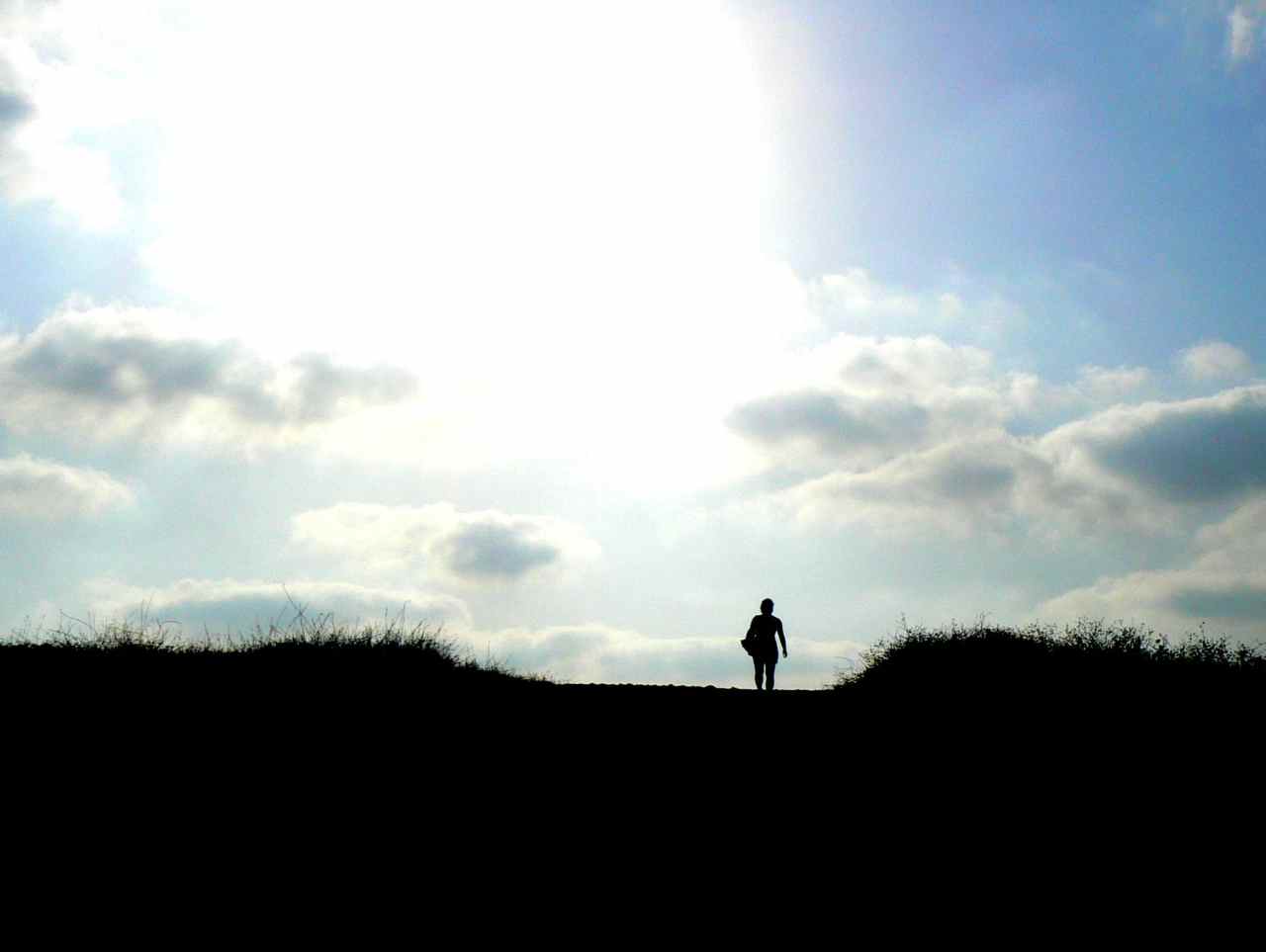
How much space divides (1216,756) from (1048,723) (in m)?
2.02

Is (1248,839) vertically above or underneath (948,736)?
underneath

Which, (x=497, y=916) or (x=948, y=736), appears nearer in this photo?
(x=497, y=916)

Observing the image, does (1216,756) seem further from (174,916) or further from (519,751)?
(174,916)

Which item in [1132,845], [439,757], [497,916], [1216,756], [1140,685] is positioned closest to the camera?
[497,916]

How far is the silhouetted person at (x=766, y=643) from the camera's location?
68.7 ft

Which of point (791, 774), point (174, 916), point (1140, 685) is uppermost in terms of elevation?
point (1140, 685)

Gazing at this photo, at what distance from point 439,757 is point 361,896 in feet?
11.5

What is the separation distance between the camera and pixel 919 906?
818 cm

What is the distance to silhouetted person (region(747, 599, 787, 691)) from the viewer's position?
20953mm

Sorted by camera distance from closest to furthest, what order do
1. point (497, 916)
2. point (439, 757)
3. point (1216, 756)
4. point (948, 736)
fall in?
point (497, 916)
point (439, 757)
point (1216, 756)
point (948, 736)

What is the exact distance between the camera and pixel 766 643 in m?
21.0

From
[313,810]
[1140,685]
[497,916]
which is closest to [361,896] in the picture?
[497,916]

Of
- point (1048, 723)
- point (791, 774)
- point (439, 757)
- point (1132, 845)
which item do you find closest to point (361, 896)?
point (439, 757)

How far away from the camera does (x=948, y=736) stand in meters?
13.9
